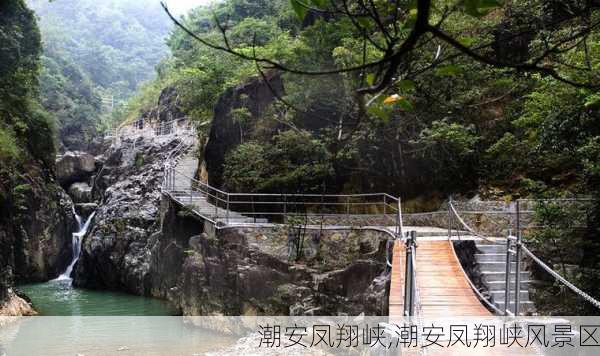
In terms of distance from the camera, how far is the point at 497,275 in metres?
7.75

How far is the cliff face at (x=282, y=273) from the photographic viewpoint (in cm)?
959

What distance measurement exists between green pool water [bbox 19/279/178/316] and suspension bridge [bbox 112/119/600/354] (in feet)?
11.3

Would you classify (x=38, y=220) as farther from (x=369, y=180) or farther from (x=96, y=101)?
(x=96, y=101)

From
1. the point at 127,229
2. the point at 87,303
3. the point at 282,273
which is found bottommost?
the point at 87,303

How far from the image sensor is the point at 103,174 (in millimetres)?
22109

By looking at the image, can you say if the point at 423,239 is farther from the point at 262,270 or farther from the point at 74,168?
the point at 74,168

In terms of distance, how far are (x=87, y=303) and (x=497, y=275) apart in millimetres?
12823

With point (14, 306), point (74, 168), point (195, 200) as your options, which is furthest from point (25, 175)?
point (195, 200)

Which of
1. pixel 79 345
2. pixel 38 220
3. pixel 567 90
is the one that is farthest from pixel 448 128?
pixel 38 220

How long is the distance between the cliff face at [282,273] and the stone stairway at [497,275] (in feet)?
5.12

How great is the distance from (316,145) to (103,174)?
1368 centimetres

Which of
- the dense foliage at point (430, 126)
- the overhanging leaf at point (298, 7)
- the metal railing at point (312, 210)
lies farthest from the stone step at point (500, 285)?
the overhanging leaf at point (298, 7)

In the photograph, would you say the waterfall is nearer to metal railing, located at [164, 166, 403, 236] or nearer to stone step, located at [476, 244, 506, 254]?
metal railing, located at [164, 166, 403, 236]

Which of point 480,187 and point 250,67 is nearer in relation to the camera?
point 480,187
